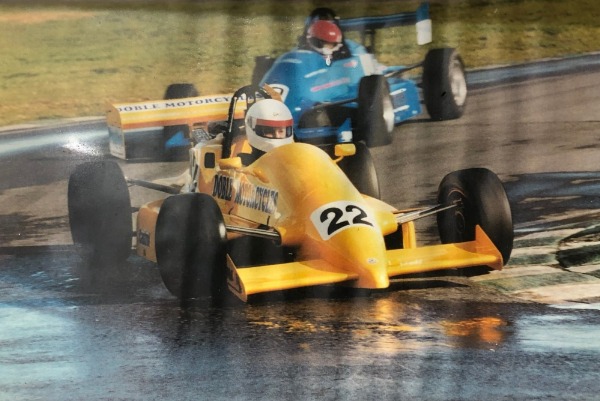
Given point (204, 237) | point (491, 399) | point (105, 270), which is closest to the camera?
point (491, 399)

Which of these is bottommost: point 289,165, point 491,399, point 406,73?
point 491,399

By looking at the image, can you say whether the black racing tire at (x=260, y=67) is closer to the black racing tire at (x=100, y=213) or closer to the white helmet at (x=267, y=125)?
the white helmet at (x=267, y=125)

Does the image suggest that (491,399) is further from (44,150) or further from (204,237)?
(44,150)

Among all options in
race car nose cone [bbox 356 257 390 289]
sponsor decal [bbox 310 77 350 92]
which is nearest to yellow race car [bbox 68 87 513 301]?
race car nose cone [bbox 356 257 390 289]

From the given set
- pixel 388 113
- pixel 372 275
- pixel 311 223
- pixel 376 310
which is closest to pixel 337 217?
pixel 311 223

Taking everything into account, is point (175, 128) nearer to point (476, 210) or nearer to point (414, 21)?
point (414, 21)

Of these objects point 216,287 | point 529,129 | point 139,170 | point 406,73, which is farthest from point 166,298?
point 529,129

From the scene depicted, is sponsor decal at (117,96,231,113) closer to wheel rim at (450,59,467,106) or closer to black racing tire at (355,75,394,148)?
black racing tire at (355,75,394,148)

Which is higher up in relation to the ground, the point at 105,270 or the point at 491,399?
the point at 105,270
